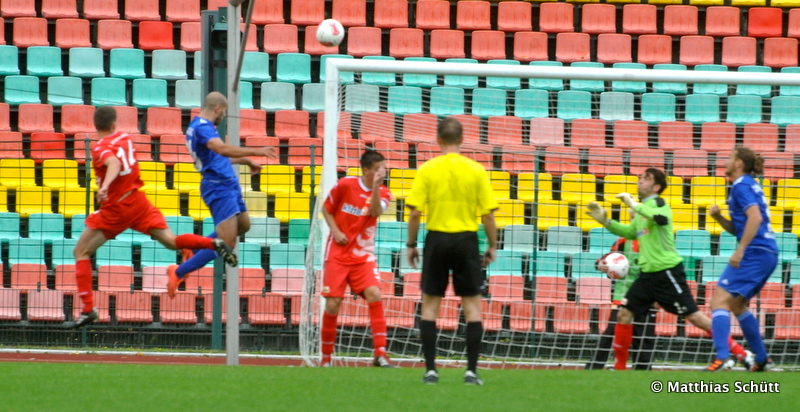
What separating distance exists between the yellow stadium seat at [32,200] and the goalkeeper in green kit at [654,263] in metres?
6.86

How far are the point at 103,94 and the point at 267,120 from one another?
224 cm

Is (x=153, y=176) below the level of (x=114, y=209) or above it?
above

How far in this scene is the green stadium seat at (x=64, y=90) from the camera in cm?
1332

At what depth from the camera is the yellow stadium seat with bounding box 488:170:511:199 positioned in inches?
432

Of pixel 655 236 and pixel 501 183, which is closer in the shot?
pixel 655 236

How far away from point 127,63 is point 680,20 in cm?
836

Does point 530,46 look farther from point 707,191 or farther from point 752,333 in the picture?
point 752,333

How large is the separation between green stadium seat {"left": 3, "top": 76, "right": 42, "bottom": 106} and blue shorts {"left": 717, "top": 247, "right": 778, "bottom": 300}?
942 cm

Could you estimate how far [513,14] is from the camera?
15188 mm

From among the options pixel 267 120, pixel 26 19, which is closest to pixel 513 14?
pixel 267 120

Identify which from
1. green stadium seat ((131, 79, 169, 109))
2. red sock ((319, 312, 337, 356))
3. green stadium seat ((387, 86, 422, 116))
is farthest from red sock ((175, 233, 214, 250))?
green stadium seat ((131, 79, 169, 109))

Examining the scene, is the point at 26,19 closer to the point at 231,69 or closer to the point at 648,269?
the point at 231,69

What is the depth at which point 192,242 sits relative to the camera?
26.9 ft

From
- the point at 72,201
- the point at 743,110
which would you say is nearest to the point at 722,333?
the point at 743,110
